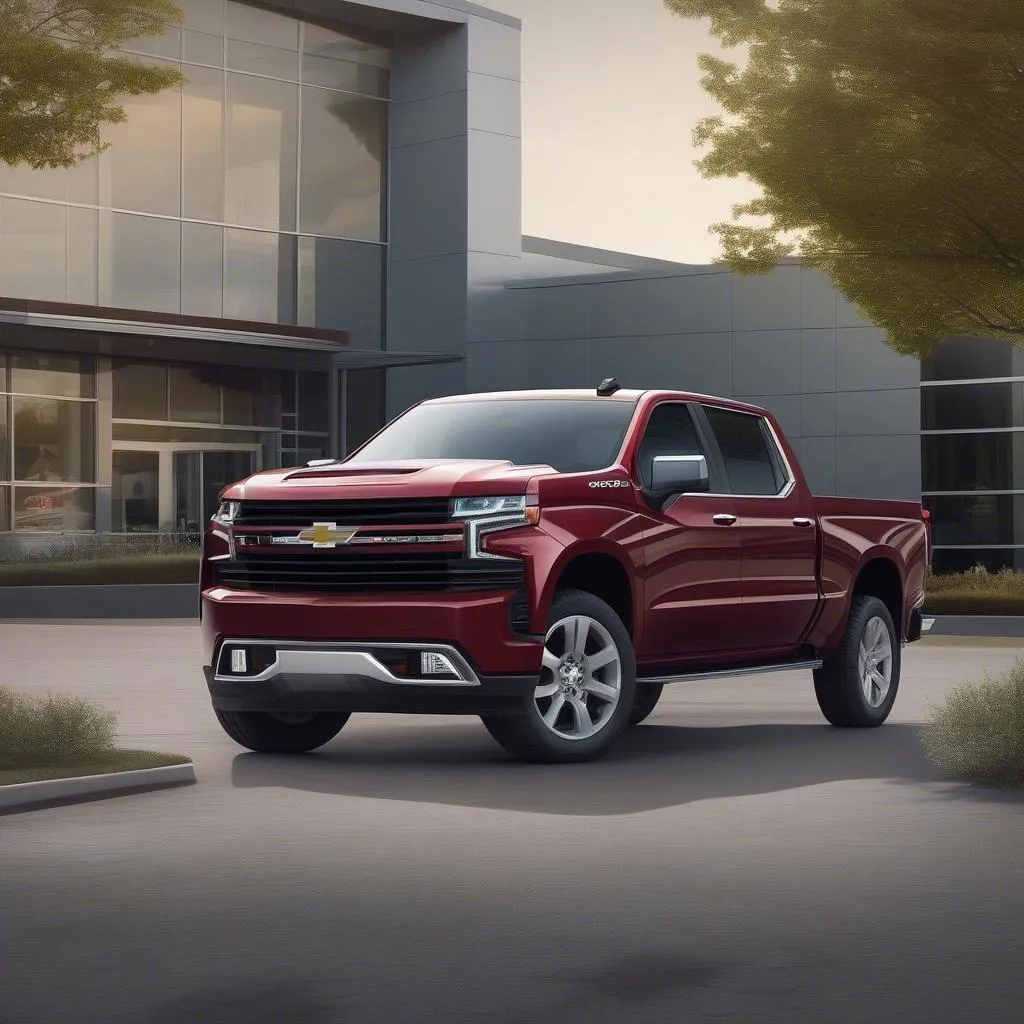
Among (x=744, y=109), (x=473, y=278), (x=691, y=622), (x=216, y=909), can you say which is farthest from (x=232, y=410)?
(x=216, y=909)

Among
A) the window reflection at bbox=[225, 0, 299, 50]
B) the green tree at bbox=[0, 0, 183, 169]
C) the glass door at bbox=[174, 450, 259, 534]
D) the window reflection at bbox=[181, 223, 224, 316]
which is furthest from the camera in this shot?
the window reflection at bbox=[225, 0, 299, 50]

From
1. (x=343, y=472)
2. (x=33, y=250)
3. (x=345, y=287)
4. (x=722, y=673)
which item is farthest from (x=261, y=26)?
(x=343, y=472)

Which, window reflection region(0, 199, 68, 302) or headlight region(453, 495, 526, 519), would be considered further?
window reflection region(0, 199, 68, 302)

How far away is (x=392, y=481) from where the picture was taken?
12.2 metres

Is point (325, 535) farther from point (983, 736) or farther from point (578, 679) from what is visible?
point (983, 736)

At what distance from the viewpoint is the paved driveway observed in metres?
6.55

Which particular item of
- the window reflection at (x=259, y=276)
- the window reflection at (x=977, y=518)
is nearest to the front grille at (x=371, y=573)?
the window reflection at (x=977, y=518)

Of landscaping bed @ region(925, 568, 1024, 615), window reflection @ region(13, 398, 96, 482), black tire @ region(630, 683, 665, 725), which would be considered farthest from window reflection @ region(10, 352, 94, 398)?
black tire @ region(630, 683, 665, 725)

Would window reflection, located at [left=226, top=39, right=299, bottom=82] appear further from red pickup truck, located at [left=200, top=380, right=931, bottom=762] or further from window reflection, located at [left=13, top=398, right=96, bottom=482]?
red pickup truck, located at [left=200, top=380, right=931, bottom=762]

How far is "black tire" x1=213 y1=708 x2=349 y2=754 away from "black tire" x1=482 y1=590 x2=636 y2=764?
149 cm

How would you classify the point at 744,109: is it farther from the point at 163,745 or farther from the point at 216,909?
the point at 216,909

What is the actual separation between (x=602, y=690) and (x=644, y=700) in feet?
10.6

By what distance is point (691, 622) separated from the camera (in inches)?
525

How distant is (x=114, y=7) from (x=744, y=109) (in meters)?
11.5
